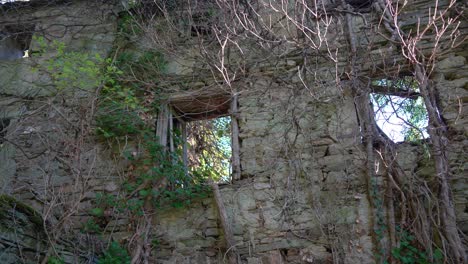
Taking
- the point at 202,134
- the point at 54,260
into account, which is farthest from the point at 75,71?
the point at 54,260

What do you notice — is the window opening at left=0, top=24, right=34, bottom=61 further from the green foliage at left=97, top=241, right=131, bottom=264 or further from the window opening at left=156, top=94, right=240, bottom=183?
the green foliage at left=97, top=241, right=131, bottom=264

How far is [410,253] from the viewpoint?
3477 millimetres

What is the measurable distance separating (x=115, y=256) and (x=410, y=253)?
2399 millimetres

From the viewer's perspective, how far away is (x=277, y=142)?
14.0 feet

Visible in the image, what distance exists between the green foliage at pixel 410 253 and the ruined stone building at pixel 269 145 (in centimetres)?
2

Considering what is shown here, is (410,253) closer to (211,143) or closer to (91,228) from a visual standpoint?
(211,143)

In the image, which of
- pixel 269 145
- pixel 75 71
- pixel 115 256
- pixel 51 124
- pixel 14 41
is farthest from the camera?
pixel 14 41

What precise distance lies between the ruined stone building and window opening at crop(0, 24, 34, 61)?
49 centimetres

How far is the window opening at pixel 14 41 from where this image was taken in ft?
18.8

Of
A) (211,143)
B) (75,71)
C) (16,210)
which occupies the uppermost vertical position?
(75,71)

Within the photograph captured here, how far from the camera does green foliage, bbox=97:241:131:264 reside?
3766 mm

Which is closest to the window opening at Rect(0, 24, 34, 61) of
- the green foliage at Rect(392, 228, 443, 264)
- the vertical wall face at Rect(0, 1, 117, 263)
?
the vertical wall face at Rect(0, 1, 117, 263)

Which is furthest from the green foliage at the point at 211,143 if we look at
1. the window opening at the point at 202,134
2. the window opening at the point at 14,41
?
the window opening at the point at 14,41

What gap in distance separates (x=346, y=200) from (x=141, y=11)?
3.22m
